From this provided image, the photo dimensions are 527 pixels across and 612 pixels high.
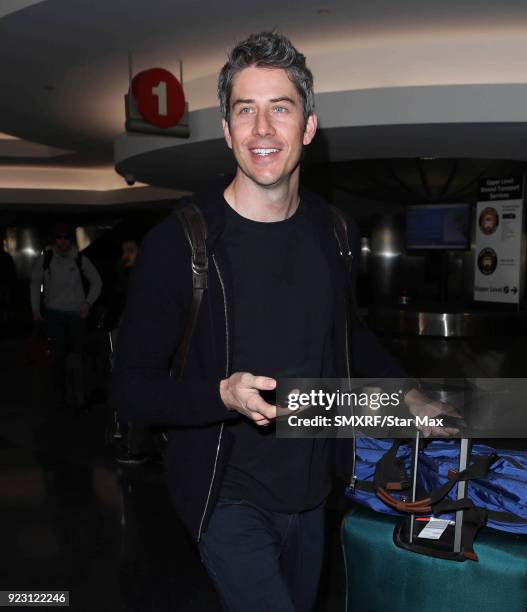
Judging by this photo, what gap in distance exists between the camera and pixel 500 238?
11.6 m

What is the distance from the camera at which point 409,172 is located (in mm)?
10734

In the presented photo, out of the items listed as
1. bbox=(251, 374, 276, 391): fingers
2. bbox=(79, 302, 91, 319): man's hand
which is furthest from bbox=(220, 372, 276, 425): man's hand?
bbox=(79, 302, 91, 319): man's hand

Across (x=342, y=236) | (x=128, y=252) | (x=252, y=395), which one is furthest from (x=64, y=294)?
(x=252, y=395)

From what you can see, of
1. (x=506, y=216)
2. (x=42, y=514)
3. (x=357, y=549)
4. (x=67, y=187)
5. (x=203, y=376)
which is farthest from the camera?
(x=67, y=187)

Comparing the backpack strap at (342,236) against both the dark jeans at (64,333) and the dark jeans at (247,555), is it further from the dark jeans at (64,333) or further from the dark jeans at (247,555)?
the dark jeans at (64,333)

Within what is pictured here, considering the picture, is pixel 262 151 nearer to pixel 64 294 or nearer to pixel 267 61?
pixel 267 61

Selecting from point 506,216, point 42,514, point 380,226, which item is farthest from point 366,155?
point 380,226

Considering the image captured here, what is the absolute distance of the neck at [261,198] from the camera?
4.96 feet

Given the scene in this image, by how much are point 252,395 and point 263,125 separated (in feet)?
2.11

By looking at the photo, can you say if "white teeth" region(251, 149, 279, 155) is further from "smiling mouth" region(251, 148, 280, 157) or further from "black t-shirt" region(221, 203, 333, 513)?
"black t-shirt" region(221, 203, 333, 513)

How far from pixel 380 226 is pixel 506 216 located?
750 cm

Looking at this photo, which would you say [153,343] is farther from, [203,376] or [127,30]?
[127,30]

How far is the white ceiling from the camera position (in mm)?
5355

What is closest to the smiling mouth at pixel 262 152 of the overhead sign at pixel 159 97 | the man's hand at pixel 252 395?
the man's hand at pixel 252 395
